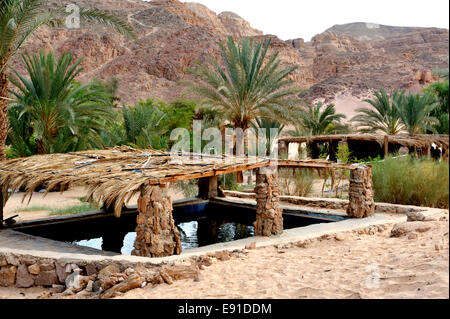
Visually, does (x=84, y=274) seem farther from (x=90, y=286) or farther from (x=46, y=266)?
(x=46, y=266)

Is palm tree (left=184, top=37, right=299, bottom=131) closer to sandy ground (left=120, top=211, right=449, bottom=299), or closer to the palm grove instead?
the palm grove

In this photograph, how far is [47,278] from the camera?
541 centimetres

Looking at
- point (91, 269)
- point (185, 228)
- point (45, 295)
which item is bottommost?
point (185, 228)

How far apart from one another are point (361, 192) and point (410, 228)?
1961 millimetres

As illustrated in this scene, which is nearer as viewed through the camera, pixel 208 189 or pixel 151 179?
pixel 151 179

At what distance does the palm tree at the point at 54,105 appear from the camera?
11.3m

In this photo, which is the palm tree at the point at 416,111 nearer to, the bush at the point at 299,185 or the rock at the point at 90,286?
the bush at the point at 299,185

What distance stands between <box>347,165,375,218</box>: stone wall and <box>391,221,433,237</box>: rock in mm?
1607

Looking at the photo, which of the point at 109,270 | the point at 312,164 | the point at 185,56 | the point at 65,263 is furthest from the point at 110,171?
the point at 185,56

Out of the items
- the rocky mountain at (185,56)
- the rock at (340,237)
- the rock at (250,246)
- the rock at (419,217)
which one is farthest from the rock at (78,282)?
the rocky mountain at (185,56)

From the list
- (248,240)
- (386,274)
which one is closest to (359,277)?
(386,274)

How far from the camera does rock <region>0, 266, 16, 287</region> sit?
18.4 ft

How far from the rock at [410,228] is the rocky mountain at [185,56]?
4194 cm

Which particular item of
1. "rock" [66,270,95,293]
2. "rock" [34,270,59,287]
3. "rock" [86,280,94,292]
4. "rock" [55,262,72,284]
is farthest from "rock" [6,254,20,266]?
"rock" [86,280,94,292]
